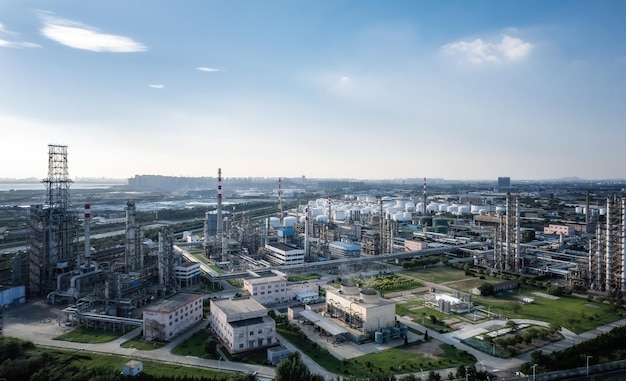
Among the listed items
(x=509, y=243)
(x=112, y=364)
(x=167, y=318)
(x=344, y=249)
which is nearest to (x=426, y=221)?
(x=344, y=249)

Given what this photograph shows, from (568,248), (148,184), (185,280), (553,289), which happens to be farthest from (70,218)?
(148,184)

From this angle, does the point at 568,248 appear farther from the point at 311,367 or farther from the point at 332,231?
the point at 311,367

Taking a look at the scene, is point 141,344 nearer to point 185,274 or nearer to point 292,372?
point 292,372

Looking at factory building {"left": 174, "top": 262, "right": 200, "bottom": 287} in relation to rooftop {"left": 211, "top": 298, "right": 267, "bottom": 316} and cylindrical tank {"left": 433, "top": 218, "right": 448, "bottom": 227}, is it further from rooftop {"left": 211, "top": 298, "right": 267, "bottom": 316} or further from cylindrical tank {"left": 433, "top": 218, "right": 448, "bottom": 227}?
cylindrical tank {"left": 433, "top": 218, "right": 448, "bottom": 227}

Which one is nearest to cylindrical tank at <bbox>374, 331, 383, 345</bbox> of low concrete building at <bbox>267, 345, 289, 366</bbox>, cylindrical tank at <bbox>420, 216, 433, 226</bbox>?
low concrete building at <bbox>267, 345, 289, 366</bbox>

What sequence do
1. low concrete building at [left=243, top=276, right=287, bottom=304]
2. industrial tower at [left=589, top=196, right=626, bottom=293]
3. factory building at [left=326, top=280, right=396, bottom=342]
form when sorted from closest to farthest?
1. factory building at [left=326, top=280, right=396, bottom=342]
2. low concrete building at [left=243, top=276, right=287, bottom=304]
3. industrial tower at [left=589, top=196, right=626, bottom=293]

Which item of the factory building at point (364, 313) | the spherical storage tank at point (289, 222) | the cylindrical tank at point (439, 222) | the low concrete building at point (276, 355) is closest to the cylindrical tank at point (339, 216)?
the spherical storage tank at point (289, 222)
